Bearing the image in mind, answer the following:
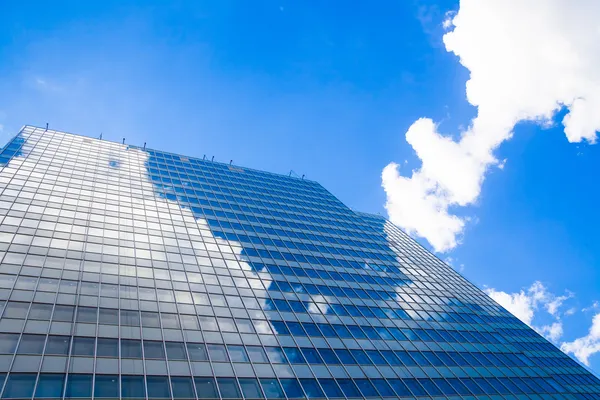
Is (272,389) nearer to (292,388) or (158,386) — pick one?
(292,388)

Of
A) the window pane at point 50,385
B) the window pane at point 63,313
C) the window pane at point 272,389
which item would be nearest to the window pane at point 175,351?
the window pane at point 272,389

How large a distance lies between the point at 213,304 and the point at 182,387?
9.91 m

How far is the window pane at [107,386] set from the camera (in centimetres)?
1998

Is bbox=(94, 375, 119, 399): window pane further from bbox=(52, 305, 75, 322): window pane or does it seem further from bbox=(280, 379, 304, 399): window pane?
bbox=(280, 379, 304, 399): window pane

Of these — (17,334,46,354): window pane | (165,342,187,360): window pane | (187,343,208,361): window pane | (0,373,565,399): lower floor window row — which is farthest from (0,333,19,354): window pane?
(187,343,208,361): window pane

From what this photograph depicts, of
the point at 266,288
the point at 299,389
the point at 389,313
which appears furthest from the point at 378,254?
the point at 299,389

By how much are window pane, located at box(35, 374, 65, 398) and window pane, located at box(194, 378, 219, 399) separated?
22.6ft

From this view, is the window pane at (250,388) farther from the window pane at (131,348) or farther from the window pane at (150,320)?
the window pane at (150,320)

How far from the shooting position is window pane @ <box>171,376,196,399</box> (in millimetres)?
21656

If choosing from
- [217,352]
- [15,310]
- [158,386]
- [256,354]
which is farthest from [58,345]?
[256,354]

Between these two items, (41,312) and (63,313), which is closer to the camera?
(41,312)

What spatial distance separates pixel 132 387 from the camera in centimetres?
2098

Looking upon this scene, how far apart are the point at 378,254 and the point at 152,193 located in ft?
108

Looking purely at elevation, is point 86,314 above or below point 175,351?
below
